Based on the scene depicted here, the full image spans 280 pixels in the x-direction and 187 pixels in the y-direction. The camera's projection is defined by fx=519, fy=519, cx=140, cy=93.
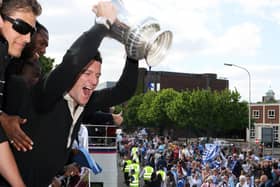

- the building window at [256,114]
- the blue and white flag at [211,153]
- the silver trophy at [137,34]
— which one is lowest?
the blue and white flag at [211,153]

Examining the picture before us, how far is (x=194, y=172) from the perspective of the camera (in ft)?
60.2

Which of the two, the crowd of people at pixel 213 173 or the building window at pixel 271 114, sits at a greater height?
the building window at pixel 271 114

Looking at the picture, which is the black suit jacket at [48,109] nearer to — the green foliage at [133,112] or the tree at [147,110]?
the tree at [147,110]

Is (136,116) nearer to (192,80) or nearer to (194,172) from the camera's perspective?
(192,80)

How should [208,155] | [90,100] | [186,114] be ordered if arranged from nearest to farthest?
1. [90,100]
2. [208,155]
3. [186,114]

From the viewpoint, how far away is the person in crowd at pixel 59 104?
2.36 meters

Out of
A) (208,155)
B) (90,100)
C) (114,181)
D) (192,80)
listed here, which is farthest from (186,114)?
(90,100)

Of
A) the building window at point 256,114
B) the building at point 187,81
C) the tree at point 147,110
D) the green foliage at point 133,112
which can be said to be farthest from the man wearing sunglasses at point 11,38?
the building at point 187,81

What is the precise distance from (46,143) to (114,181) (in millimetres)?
11633

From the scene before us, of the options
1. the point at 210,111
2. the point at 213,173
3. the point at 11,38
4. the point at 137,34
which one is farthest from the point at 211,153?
the point at 210,111

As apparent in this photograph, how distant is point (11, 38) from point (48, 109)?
391mm

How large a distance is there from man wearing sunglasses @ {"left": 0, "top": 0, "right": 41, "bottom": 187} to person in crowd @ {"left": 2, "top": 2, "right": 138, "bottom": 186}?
0.13 metres

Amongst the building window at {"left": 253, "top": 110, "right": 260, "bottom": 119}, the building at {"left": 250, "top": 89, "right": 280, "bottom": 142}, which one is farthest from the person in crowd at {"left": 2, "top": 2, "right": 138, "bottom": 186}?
the building window at {"left": 253, "top": 110, "right": 260, "bottom": 119}

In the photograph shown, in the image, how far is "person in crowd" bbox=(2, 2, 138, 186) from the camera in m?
2.36
